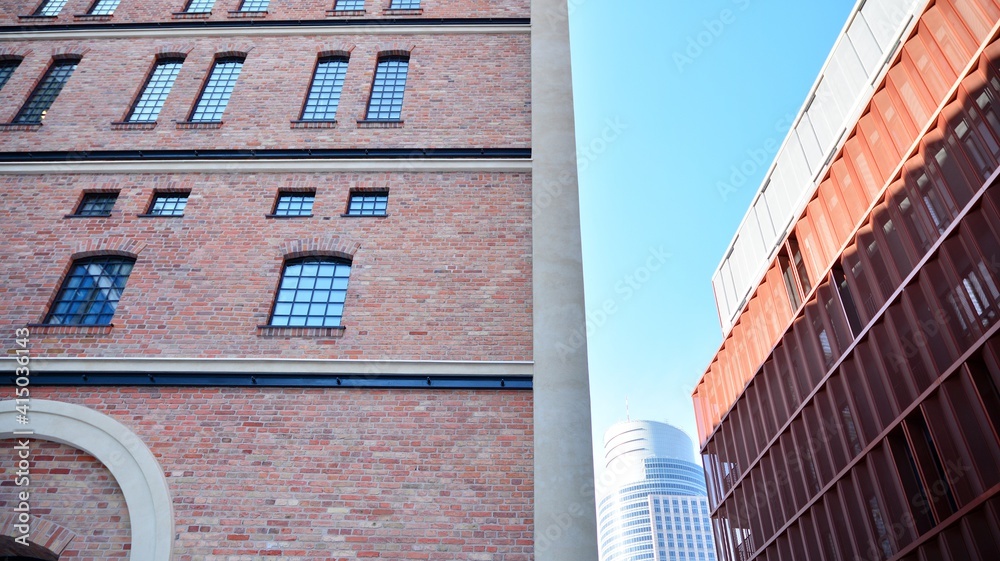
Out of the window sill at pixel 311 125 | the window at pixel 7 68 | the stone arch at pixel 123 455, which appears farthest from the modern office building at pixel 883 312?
the window at pixel 7 68

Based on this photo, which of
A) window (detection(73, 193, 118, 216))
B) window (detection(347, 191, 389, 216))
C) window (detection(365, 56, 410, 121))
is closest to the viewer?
window (detection(347, 191, 389, 216))

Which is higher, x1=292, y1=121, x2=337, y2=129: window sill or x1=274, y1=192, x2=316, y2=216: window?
x1=292, y1=121, x2=337, y2=129: window sill

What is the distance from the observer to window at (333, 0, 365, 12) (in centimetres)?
1403

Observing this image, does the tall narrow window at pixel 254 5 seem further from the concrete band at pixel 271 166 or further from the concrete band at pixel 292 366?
the concrete band at pixel 292 366

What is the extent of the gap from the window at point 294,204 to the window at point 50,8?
7.80 metres

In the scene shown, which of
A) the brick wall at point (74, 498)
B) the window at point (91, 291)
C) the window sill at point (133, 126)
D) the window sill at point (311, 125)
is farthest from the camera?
the window sill at point (133, 126)

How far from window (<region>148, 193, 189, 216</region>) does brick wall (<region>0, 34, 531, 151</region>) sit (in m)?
A: 0.91

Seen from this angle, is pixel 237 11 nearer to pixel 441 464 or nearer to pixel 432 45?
pixel 432 45

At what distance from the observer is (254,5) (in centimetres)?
1437

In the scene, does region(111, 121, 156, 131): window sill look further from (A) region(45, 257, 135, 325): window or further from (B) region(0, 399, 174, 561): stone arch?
(B) region(0, 399, 174, 561): stone arch

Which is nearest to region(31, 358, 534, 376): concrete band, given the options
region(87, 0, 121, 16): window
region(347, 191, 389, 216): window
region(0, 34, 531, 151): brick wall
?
region(347, 191, 389, 216): window

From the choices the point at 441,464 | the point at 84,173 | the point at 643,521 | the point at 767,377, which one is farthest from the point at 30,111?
the point at 643,521

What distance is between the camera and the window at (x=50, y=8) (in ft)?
47.1

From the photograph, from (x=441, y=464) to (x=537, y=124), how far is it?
5.95 m
